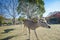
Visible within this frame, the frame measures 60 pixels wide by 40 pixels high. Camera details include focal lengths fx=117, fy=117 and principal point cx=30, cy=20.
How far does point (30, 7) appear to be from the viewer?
2100cm

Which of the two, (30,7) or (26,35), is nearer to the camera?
(26,35)

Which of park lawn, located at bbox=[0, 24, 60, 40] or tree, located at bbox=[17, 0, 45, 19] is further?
tree, located at bbox=[17, 0, 45, 19]

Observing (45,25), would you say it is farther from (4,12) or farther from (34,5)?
(4,12)

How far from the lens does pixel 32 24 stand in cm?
702

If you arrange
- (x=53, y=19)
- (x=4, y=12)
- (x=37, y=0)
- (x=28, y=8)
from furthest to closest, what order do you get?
(x=53, y=19) < (x=4, y=12) < (x=28, y=8) < (x=37, y=0)

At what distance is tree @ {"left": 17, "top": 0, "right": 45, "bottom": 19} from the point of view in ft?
66.3

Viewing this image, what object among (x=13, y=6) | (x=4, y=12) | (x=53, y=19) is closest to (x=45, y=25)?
(x=13, y=6)

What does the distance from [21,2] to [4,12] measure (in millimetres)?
14808

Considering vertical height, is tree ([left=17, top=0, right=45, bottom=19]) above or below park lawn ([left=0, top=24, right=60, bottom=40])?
above

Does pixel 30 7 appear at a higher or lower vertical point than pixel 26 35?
higher

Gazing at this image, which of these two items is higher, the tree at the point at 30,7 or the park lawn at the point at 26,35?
the tree at the point at 30,7

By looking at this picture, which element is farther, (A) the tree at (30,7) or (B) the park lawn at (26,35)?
(A) the tree at (30,7)

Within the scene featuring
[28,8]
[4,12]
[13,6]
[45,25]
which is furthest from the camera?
[4,12]

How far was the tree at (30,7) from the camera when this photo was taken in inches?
795
